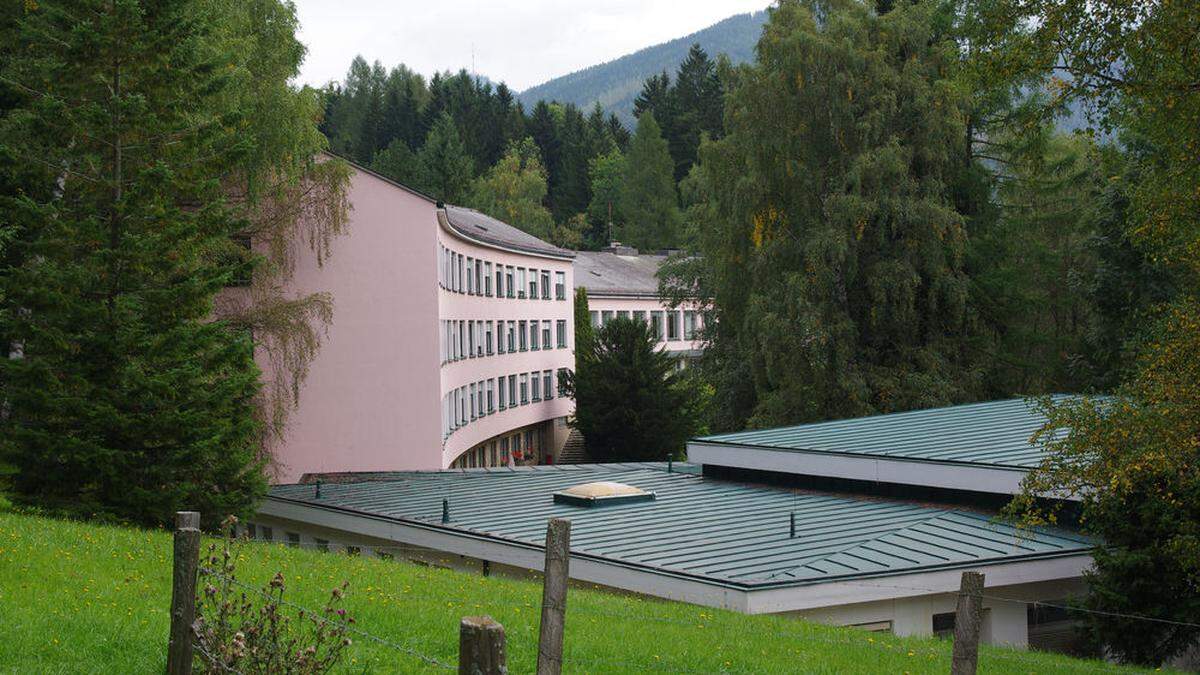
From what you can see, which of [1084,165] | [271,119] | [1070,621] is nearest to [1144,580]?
[1070,621]

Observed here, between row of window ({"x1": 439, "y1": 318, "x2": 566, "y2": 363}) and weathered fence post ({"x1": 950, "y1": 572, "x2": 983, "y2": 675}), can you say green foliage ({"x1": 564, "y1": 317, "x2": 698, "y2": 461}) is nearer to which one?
row of window ({"x1": 439, "y1": 318, "x2": 566, "y2": 363})

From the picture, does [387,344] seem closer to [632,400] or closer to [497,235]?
[497,235]

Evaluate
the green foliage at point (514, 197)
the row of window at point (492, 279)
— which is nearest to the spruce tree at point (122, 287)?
the row of window at point (492, 279)

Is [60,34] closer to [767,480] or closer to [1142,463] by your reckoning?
[767,480]

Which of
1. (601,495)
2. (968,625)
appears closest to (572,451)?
(601,495)

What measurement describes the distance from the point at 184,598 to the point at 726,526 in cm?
1557

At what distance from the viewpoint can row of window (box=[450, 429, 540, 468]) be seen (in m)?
55.2

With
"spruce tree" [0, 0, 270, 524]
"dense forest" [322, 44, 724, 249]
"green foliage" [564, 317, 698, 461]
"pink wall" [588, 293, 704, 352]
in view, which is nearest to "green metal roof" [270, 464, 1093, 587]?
"spruce tree" [0, 0, 270, 524]

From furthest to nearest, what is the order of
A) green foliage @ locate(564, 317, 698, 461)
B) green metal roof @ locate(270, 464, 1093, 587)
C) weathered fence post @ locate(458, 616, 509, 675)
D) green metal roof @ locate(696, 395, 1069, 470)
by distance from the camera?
1. green foliage @ locate(564, 317, 698, 461)
2. green metal roof @ locate(696, 395, 1069, 470)
3. green metal roof @ locate(270, 464, 1093, 587)
4. weathered fence post @ locate(458, 616, 509, 675)

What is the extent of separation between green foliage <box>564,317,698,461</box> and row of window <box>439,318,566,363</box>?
417 centimetres

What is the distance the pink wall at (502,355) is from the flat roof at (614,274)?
7.78 metres

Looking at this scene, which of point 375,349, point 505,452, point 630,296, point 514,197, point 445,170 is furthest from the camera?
point 514,197

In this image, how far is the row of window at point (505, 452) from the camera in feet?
181

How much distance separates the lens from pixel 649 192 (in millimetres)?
110750
